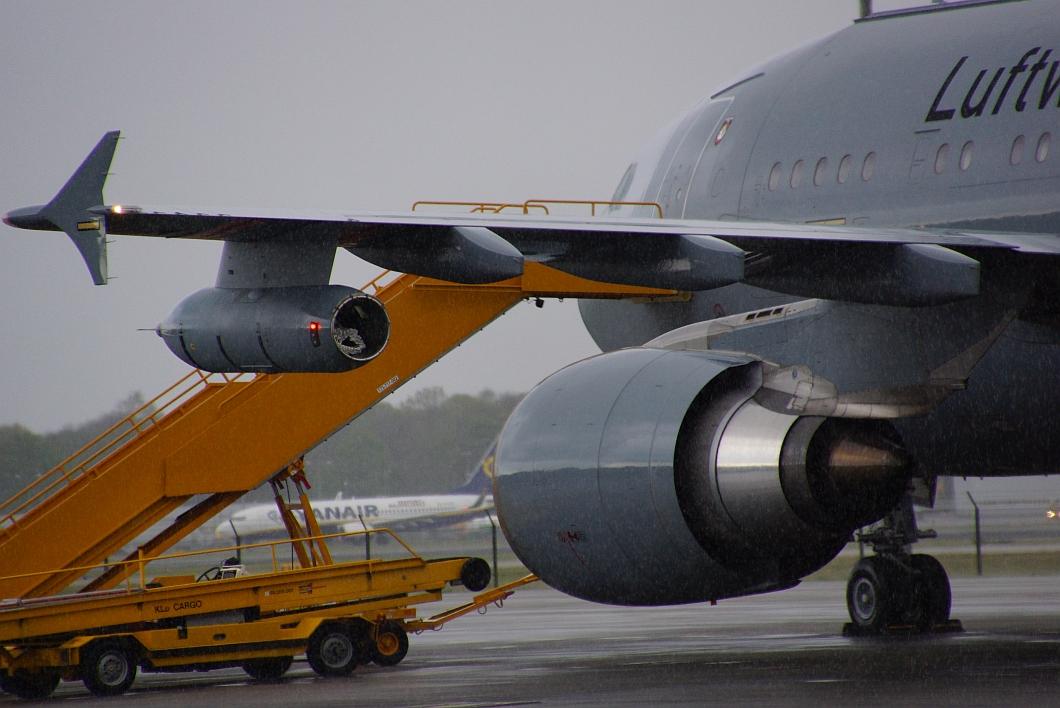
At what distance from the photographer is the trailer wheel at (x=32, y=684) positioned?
15211 millimetres

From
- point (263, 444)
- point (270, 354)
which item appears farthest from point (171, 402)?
point (270, 354)

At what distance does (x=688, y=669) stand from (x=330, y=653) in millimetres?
3396

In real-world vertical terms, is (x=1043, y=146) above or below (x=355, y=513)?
above

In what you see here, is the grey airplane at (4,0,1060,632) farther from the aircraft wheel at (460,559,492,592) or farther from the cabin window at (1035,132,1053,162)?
the aircraft wheel at (460,559,492,592)

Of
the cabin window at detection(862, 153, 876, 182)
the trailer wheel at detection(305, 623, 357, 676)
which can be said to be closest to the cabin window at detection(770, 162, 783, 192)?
the cabin window at detection(862, 153, 876, 182)

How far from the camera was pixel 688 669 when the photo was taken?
583 inches

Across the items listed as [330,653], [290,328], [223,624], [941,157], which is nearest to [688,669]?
[330,653]

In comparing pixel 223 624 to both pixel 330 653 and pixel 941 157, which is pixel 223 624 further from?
pixel 941 157

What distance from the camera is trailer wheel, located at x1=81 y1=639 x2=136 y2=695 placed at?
14.9 meters

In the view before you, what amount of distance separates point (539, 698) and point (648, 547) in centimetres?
151

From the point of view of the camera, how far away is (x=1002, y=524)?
57719mm

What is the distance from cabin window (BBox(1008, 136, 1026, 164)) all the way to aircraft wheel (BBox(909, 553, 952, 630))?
600 centimetres

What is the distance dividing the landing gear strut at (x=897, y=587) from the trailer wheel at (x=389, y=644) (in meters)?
4.77

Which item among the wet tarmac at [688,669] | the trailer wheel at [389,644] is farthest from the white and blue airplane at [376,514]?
the trailer wheel at [389,644]
